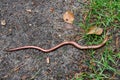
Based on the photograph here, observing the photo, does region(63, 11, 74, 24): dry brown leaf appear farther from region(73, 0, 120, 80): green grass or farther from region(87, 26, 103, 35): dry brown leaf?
region(87, 26, 103, 35): dry brown leaf

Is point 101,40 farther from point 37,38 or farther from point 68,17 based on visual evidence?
point 37,38

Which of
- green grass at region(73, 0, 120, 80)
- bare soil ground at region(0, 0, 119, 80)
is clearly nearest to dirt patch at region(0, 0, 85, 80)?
bare soil ground at region(0, 0, 119, 80)

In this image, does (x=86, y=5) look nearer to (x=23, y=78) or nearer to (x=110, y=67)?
(x=110, y=67)

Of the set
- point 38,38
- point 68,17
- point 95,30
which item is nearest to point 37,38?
point 38,38

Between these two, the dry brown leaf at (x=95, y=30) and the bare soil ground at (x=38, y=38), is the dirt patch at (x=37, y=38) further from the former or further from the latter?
the dry brown leaf at (x=95, y=30)

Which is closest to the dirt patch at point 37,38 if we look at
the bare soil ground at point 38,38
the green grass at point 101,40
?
the bare soil ground at point 38,38

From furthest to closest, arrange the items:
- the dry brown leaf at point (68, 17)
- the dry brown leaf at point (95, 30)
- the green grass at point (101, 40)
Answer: the dry brown leaf at point (68, 17)
the dry brown leaf at point (95, 30)
the green grass at point (101, 40)
